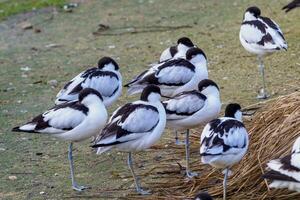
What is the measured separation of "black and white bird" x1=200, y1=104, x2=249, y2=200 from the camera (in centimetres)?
711

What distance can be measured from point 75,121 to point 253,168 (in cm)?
178

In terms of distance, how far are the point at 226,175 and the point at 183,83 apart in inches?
92.4

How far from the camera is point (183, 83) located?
31.0 ft

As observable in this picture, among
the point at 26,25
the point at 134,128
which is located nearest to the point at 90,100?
the point at 134,128

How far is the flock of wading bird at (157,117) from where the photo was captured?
7145 mm

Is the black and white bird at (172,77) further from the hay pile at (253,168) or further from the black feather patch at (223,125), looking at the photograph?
the black feather patch at (223,125)

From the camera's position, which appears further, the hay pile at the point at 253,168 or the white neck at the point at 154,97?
the white neck at the point at 154,97

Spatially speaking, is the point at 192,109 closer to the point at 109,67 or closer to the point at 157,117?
the point at 157,117

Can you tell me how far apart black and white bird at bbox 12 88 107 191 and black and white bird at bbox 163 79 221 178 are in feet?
2.26

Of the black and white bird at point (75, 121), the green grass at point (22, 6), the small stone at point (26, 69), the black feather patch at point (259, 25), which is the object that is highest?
the black feather patch at point (259, 25)

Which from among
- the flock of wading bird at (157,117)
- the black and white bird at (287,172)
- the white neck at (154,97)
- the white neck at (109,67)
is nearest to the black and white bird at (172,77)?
the flock of wading bird at (157,117)

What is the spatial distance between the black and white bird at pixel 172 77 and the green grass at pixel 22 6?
26.3 feet

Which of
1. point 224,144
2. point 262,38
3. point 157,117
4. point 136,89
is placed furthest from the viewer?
point 262,38

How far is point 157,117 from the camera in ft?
25.9
